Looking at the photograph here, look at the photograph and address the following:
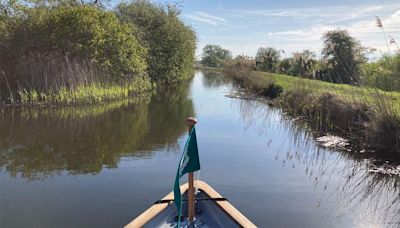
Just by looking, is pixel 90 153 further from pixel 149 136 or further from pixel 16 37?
pixel 16 37

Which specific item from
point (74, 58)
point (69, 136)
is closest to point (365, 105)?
point (69, 136)

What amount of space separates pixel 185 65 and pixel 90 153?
23.5m

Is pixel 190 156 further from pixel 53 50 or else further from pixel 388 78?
pixel 53 50

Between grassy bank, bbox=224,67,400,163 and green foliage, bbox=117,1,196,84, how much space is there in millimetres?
11500

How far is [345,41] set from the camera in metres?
22.9

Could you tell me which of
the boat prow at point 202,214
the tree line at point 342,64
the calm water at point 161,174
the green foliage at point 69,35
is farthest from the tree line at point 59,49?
the boat prow at point 202,214

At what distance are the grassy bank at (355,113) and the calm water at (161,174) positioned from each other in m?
0.70

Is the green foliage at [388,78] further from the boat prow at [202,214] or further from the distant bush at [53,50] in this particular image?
the distant bush at [53,50]

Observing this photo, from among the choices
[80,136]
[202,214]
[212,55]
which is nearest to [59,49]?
[80,136]

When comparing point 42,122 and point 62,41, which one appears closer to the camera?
point 42,122

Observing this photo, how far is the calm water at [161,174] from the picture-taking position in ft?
18.1

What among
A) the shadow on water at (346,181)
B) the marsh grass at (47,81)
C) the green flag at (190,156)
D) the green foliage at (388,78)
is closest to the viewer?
the green flag at (190,156)

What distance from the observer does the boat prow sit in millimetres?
3648

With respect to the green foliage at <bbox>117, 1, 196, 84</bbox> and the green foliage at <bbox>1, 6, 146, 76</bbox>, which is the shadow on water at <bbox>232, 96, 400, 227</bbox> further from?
the green foliage at <bbox>117, 1, 196, 84</bbox>
